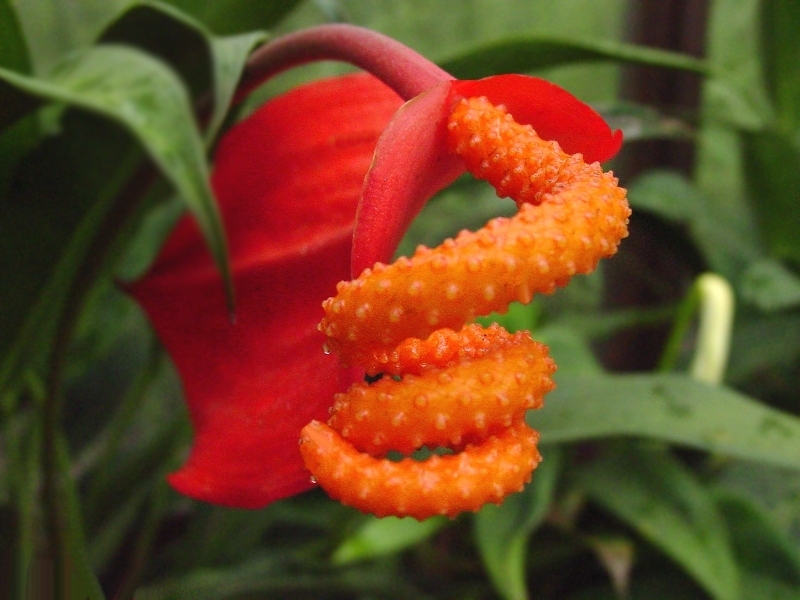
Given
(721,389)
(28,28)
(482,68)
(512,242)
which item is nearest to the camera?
(512,242)

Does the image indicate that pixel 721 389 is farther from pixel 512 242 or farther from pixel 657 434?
pixel 512 242

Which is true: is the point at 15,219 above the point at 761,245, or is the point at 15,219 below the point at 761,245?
above

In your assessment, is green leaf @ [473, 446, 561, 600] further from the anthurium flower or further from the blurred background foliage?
the anthurium flower

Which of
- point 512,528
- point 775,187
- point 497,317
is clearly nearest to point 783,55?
point 775,187

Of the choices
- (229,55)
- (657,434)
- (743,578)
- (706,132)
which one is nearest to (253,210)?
(229,55)

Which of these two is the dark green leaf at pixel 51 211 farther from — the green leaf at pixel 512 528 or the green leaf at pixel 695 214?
the green leaf at pixel 695 214

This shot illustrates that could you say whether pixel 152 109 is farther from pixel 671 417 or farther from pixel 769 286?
pixel 769 286

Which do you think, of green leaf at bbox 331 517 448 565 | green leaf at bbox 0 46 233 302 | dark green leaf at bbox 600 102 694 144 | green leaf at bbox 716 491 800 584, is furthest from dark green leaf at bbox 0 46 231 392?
green leaf at bbox 716 491 800 584

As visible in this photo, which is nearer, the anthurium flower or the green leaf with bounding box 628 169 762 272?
the anthurium flower
